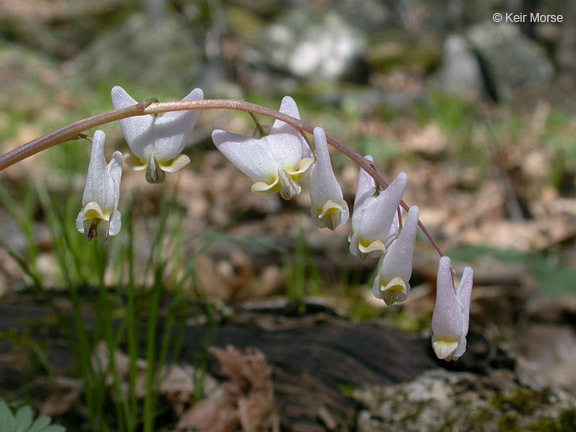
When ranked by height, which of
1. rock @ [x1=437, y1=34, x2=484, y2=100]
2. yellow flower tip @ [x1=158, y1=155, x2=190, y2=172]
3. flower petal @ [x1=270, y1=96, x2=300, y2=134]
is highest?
rock @ [x1=437, y1=34, x2=484, y2=100]

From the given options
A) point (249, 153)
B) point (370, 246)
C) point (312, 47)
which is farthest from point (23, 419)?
point (312, 47)

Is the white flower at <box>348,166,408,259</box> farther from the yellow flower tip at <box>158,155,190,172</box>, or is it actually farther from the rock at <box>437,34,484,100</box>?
the rock at <box>437,34,484,100</box>

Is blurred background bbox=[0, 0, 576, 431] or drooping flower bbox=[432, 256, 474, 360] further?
blurred background bbox=[0, 0, 576, 431]

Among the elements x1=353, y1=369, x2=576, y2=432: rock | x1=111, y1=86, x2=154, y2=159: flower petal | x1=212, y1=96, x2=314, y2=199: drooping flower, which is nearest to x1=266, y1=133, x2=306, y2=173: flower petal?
x1=212, y1=96, x2=314, y2=199: drooping flower

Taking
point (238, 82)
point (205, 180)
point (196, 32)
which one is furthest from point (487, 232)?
point (196, 32)

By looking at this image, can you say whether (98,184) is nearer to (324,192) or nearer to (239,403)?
(324,192)

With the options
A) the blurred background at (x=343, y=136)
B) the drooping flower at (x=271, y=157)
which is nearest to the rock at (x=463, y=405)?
the blurred background at (x=343, y=136)
